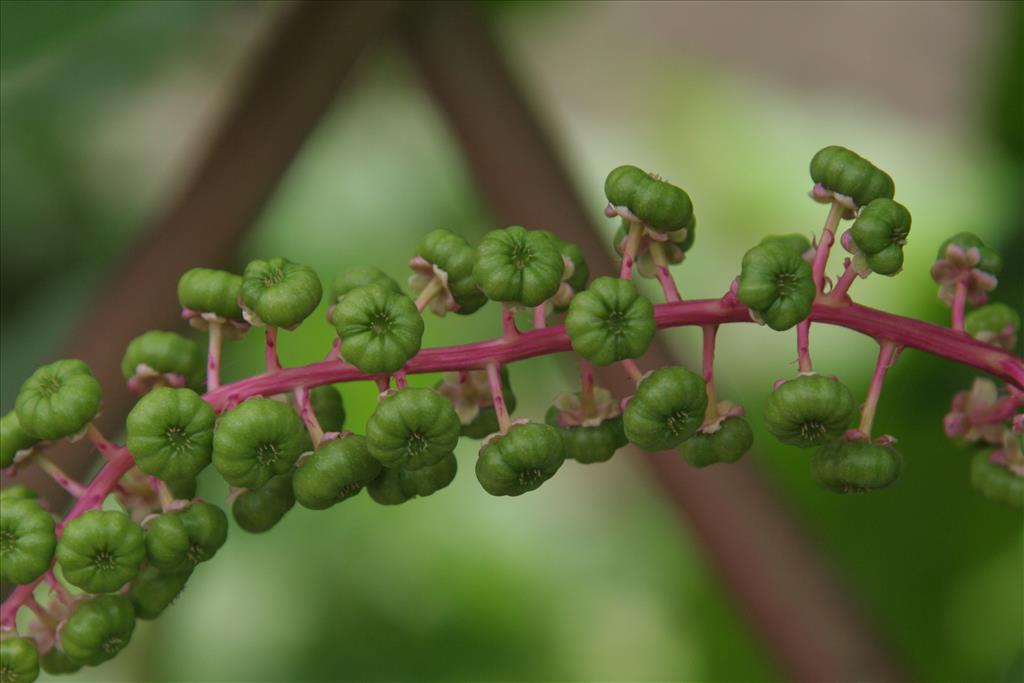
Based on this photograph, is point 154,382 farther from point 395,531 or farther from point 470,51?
point 395,531

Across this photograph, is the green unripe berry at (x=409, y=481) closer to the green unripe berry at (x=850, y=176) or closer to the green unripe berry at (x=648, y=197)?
the green unripe berry at (x=648, y=197)

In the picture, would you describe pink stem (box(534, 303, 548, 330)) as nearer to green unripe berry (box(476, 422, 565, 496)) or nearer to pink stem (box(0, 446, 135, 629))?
green unripe berry (box(476, 422, 565, 496))

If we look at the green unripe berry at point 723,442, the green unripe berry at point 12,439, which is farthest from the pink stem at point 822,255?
the green unripe berry at point 12,439

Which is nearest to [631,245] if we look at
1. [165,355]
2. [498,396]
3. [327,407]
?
[498,396]

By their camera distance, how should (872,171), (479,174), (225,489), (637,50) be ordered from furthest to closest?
(637,50)
(225,489)
(479,174)
(872,171)

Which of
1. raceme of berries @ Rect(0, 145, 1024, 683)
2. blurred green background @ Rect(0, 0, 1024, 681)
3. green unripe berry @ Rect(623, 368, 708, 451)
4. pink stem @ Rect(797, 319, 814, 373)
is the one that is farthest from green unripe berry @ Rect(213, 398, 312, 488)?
blurred green background @ Rect(0, 0, 1024, 681)

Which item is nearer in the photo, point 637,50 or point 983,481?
point 983,481

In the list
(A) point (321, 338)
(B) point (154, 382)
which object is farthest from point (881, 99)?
(B) point (154, 382)
